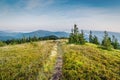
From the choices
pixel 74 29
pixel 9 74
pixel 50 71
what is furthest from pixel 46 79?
pixel 74 29

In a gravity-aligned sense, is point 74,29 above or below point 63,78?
above

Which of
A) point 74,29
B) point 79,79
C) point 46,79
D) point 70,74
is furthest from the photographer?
point 74,29

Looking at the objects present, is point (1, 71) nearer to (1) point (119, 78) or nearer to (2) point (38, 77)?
(2) point (38, 77)

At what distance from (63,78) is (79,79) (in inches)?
107

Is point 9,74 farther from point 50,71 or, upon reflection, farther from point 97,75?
point 97,75

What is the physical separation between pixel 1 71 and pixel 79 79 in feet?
47.3

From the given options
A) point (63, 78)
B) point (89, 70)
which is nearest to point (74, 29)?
point (89, 70)

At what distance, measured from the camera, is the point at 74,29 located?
4281 inches

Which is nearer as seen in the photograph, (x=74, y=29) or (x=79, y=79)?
(x=79, y=79)

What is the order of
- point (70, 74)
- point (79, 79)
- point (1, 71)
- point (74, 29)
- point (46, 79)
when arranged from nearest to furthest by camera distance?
point (46, 79), point (79, 79), point (70, 74), point (1, 71), point (74, 29)

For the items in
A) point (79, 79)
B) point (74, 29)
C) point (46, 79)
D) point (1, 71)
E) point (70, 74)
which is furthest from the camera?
point (74, 29)

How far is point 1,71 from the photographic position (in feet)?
106

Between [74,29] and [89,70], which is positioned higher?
[74,29]

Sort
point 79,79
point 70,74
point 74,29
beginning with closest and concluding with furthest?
point 79,79
point 70,74
point 74,29
